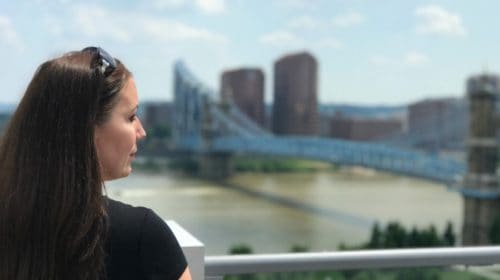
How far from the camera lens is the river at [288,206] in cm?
801

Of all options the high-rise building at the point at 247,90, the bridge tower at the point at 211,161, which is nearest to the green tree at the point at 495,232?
the bridge tower at the point at 211,161

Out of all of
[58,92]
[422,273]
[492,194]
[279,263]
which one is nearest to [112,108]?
[58,92]

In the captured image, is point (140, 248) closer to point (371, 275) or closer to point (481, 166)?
point (371, 275)

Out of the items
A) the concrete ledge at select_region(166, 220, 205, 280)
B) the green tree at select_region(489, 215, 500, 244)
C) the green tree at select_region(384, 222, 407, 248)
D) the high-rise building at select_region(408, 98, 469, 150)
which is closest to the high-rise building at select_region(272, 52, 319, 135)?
the high-rise building at select_region(408, 98, 469, 150)

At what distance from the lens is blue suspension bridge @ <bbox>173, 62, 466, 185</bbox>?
28.8 feet

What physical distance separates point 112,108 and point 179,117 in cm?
1528

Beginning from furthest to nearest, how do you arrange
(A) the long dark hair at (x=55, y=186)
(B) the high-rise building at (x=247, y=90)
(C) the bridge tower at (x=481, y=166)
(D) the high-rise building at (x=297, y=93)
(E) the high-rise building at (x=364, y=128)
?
(B) the high-rise building at (x=247, y=90) → (E) the high-rise building at (x=364, y=128) → (D) the high-rise building at (x=297, y=93) → (C) the bridge tower at (x=481, y=166) → (A) the long dark hair at (x=55, y=186)

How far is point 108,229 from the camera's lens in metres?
0.31

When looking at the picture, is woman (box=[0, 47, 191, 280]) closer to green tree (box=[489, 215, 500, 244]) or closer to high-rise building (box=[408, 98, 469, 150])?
green tree (box=[489, 215, 500, 244])

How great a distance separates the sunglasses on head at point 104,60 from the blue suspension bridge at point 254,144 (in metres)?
8.27

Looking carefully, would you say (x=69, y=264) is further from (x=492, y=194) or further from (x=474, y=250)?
(x=492, y=194)

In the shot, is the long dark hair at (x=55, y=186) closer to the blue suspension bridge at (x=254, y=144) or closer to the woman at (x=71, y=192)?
the woman at (x=71, y=192)

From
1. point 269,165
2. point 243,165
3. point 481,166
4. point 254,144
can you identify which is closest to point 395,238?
point 481,166

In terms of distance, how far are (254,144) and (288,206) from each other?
61.1 inches
